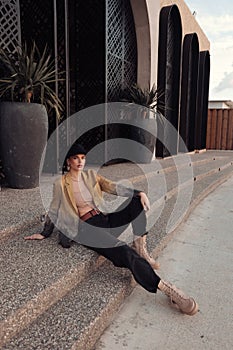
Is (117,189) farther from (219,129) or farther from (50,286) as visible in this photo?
(219,129)

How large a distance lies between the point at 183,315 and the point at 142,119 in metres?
4.61

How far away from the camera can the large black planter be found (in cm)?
311

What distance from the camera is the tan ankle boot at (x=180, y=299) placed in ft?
5.60

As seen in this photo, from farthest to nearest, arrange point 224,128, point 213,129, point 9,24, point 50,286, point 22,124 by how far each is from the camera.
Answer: point 213,129 → point 224,128 → point 9,24 → point 22,124 → point 50,286

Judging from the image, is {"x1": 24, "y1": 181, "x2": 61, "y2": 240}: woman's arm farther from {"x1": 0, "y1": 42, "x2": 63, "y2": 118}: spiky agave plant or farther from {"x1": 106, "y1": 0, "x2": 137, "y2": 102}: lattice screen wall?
{"x1": 106, "y1": 0, "x2": 137, "y2": 102}: lattice screen wall

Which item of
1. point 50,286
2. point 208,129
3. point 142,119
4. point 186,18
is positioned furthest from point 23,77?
point 208,129

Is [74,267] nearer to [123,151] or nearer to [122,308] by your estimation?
[122,308]

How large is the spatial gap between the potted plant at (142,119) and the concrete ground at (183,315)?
3.26 m

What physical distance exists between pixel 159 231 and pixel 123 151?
12.3 feet

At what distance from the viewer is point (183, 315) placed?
68.1 inches

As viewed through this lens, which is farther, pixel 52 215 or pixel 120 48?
pixel 120 48

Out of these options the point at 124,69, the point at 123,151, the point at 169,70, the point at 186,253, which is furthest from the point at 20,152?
the point at 169,70

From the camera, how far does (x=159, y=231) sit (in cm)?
284

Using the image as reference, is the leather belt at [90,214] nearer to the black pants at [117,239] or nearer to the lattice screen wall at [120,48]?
the black pants at [117,239]
